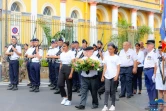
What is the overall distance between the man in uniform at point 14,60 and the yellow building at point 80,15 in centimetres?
524

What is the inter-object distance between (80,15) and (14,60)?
56.9ft

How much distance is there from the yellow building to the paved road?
6.41 meters

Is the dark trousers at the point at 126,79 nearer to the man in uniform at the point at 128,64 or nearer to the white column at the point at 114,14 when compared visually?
the man in uniform at the point at 128,64

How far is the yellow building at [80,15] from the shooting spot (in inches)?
925

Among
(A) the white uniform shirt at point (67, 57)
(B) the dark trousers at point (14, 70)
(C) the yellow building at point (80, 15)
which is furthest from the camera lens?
(C) the yellow building at point (80, 15)

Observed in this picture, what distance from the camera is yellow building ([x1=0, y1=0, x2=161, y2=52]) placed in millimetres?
23506

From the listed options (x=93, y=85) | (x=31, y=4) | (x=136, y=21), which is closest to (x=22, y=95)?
(x=93, y=85)

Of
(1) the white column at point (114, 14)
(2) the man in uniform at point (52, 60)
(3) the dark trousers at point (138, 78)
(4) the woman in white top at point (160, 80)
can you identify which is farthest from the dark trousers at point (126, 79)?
(1) the white column at point (114, 14)

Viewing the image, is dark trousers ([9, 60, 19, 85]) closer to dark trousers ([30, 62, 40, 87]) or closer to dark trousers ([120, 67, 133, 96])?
dark trousers ([30, 62, 40, 87])

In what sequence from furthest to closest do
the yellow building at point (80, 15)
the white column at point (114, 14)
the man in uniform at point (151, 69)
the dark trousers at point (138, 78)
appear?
the white column at point (114, 14), the yellow building at point (80, 15), the dark trousers at point (138, 78), the man in uniform at point (151, 69)

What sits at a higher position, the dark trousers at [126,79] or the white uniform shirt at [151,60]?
the white uniform shirt at [151,60]

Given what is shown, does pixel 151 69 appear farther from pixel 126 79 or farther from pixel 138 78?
pixel 138 78

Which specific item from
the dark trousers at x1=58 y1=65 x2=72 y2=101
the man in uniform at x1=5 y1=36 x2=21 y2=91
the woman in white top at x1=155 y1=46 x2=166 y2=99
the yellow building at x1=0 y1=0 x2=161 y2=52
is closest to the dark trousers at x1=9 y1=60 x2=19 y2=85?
the man in uniform at x1=5 y1=36 x2=21 y2=91

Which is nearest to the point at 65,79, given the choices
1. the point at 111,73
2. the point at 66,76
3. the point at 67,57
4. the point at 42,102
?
the point at 66,76
